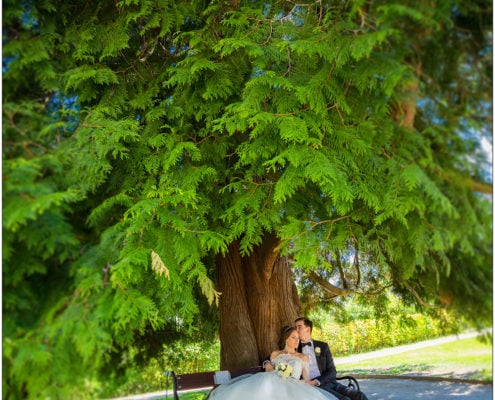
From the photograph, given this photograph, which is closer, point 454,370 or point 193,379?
point 193,379

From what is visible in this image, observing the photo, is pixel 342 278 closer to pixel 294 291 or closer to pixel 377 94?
pixel 294 291

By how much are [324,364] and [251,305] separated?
0.84 meters

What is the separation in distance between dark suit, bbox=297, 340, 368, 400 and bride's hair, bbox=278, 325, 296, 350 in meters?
0.17

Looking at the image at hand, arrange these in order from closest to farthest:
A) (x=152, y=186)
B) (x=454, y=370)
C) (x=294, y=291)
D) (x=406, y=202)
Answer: (x=406, y=202) → (x=152, y=186) → (x=294, y=291) → (x=454, y=370)

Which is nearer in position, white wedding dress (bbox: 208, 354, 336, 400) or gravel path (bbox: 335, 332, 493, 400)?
white wedding dress (bbox: 208, 354, 336, 400)

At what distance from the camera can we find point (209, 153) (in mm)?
3750

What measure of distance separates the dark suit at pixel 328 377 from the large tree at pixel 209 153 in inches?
37.0

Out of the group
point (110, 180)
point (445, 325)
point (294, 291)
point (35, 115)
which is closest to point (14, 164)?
point (35, 115)

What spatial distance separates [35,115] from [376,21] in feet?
6.78

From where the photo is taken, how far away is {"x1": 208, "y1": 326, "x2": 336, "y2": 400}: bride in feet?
11.4

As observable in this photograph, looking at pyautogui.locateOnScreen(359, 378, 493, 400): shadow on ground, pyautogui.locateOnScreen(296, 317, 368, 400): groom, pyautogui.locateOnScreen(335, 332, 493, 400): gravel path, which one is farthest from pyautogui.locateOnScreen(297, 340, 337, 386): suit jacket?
pyautogui.locateOnScreen(359, 378, 493, 400): shadow on ground

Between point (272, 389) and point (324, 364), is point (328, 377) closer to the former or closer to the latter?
point (324, 364)

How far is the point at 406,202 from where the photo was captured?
3.09 meters

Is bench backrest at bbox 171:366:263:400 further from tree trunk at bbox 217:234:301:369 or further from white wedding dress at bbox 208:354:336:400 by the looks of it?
white wedding dress at bbox 208:354:336:400
